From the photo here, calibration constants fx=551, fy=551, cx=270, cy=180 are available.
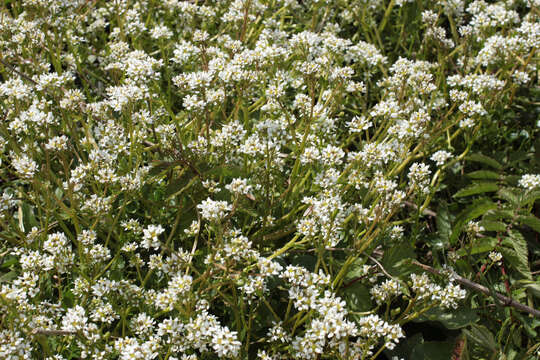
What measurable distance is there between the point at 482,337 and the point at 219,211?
4.57 feet

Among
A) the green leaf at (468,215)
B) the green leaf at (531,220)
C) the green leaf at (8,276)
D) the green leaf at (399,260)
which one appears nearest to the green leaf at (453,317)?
the green leaf at (399,260)

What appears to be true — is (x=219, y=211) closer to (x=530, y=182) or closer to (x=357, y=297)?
(x=357, y=297)

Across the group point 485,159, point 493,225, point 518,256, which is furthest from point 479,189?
point 518,256

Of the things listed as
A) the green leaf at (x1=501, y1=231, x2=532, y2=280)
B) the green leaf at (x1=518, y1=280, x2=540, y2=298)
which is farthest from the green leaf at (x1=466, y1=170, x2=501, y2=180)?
the green leaf at (x1=518, y1=280, x2=540, y2=298)

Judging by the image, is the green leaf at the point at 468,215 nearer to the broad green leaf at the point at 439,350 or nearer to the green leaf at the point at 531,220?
the green leaf at the point at 531,220

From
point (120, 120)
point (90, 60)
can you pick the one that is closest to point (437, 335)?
point (120, 120)

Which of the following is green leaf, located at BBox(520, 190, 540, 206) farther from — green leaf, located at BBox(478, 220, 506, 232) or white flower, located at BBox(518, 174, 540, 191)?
green leaf, located at BBox(478, 220, 506, 232)

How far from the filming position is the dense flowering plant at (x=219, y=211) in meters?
2.45

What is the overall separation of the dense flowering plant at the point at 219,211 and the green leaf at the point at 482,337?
0.18m

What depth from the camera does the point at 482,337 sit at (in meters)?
2.63

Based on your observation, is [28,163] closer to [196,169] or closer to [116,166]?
[116,166]

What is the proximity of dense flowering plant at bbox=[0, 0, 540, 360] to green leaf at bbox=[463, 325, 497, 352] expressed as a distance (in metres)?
0.18

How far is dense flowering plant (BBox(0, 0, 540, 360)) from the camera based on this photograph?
245cm

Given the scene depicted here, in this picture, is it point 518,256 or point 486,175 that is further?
point 486,175
